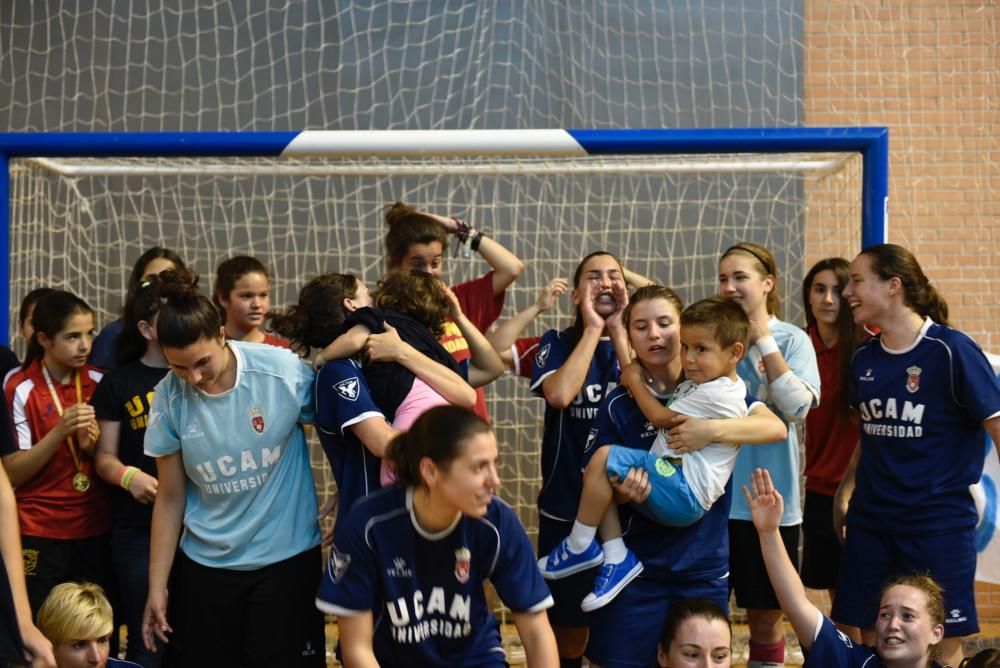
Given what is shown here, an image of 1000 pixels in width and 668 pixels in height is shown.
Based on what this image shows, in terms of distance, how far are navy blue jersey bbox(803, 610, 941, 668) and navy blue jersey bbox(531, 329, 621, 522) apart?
0.87 metres

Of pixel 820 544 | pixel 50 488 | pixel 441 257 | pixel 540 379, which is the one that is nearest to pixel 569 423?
pixel 540 379

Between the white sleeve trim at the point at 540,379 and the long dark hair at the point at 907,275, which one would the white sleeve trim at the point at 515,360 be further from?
the long dark hair at the point at 907,275

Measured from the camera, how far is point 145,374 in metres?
3.21

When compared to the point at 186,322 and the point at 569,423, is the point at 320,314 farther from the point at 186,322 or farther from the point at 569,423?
the point at 569,423

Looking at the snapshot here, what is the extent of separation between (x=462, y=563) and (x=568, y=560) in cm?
61

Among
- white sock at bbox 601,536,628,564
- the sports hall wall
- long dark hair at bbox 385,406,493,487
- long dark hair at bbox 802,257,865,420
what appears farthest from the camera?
the sports hall wall

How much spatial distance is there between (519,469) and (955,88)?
2.95m

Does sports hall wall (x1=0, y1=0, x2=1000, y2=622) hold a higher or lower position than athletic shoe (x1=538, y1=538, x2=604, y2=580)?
higher

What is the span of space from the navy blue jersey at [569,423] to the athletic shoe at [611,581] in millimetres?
556

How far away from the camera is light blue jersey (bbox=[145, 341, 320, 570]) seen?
284 centimetres

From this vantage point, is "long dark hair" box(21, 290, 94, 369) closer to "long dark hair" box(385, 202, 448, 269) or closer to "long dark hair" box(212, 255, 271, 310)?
"long dark hair" box(212, 255, 271, 310)

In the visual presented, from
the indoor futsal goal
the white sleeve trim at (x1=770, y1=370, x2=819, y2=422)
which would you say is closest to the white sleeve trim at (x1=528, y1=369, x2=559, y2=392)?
the white sleeve trim at (x1=770, y1=370, x2=819, y2=422)

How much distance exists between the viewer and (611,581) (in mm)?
2871

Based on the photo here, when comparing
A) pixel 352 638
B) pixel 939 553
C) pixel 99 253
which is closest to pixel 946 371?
pixel 939 553
